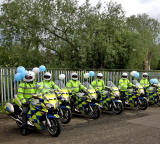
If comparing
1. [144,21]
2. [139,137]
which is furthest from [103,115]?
[144,21]

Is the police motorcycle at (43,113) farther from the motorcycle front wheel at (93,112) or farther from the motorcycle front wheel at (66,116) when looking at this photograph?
the motorcycle front wheel at (93,112)

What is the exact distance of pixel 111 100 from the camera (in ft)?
32.7

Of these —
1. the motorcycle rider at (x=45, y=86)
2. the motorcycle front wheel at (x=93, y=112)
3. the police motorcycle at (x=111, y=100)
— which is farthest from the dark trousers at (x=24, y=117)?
the police motorcycle at (x=111, y=100)

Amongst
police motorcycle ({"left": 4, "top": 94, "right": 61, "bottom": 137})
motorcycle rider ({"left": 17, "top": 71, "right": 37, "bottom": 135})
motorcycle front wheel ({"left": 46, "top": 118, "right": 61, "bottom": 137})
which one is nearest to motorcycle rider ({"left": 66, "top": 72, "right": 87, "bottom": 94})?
motorcycle rider ({"left": 17, "top": 71, "right": 37, "bottom": 135})

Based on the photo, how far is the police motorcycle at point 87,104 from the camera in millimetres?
9172

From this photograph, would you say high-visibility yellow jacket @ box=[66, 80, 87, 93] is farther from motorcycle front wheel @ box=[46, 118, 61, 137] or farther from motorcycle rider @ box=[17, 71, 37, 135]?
motorcycle front wheel @ box=[46, 118, 61, 137]

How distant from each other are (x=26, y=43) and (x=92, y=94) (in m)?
9.87

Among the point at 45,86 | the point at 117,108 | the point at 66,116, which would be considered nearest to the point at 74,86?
the point at 66,116

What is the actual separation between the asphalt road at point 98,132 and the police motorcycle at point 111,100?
2.81 feet

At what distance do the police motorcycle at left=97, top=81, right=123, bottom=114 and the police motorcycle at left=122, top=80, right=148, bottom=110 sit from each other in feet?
4.72

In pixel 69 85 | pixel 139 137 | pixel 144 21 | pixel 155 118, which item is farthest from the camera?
pixel 144 21

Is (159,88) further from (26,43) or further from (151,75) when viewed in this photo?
(26,43)

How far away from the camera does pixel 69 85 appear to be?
32.4ft

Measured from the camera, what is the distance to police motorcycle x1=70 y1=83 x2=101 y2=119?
9.17 metres
